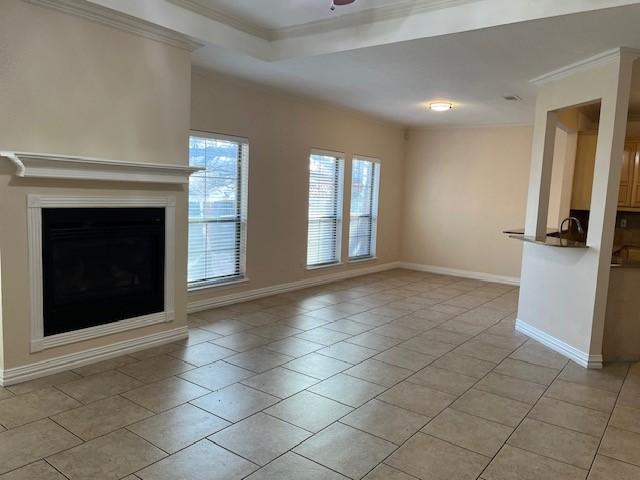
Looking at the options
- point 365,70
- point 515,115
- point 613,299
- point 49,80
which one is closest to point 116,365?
point 49,80

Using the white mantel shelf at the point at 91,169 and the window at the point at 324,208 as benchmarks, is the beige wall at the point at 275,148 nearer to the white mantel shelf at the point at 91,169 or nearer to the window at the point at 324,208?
the window at the point at 324,208

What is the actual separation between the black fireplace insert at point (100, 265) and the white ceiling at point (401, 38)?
1.57 meters

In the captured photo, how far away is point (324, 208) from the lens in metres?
7.16

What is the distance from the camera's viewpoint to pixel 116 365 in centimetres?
364

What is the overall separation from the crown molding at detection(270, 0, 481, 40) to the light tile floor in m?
2.86

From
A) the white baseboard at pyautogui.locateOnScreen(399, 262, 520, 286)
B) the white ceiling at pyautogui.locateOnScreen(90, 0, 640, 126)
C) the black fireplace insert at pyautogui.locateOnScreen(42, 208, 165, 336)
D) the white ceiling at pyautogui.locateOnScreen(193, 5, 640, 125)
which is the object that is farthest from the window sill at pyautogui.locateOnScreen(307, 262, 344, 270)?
the black fireplace insert at pyautogui.locateOnScreen(42, 208, 165, 336)

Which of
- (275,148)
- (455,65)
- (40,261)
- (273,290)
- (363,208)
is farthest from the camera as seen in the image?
(363,208)

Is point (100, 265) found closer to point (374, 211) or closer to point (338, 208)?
point (338, 208)

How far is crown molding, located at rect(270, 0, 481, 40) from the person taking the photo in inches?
143

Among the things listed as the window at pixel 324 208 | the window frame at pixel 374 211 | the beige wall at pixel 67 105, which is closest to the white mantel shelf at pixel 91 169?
the beige wall at pixel 67 105

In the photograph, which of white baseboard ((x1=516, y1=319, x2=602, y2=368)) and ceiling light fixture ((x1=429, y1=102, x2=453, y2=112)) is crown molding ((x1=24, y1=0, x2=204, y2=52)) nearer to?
ceiling light fixture ((x1=429, y1=102, x2=453, y2=112))

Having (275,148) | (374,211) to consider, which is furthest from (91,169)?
(374,211)

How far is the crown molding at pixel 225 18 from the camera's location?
12.6 ft

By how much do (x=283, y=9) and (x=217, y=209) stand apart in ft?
7.74
